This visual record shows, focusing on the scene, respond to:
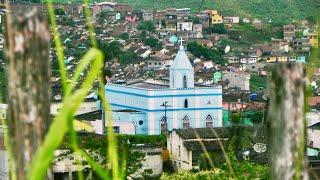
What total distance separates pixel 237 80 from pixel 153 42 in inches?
365

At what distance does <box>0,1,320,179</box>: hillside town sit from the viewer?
3.38 metres

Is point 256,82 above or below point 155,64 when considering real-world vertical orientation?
below

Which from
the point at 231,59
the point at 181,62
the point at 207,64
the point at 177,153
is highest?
the point at 181,62

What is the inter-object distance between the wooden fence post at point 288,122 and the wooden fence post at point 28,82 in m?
0.21

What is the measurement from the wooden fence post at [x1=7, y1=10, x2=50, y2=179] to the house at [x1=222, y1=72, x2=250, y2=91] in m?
24.7

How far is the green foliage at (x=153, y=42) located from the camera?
34000 millimetres

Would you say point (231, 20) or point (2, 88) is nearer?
point (2, 88)

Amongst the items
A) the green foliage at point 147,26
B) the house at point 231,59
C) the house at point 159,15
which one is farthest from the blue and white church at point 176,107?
the house at point 159,15

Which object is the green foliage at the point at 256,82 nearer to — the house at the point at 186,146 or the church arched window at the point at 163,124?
the church arched window at the point at 163,124

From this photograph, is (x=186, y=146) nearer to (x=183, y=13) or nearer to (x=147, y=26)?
(x=147, y=26)

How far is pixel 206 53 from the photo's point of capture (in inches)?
1211

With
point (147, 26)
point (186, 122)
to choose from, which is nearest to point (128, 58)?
point (147, 26)

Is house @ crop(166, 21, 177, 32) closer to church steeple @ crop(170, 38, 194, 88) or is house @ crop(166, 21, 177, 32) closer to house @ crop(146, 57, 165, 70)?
house @ crop(146, 57, 165, 70)

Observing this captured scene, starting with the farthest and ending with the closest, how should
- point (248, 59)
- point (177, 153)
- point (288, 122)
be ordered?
point (248, 59) < point (177, 153) < point (288, 122)
